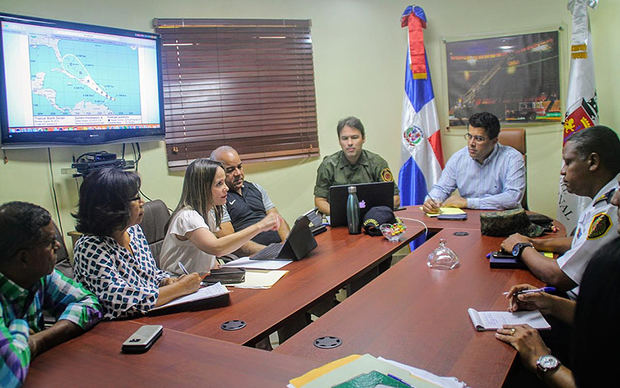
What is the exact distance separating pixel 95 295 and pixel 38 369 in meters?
0.36

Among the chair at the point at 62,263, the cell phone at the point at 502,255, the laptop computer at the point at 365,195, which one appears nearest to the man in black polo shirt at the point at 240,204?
the laptop computer at the point at 365,195

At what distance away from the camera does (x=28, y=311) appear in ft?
4.72

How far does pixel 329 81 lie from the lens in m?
4.29

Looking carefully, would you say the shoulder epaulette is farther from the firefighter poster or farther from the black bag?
the firefighter poster

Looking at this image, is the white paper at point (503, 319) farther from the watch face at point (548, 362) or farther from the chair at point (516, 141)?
the chair at point (516, 141)

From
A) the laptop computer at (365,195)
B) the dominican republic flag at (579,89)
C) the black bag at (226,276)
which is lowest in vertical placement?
the black bag at (226,276)

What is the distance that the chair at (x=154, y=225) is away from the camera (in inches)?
105

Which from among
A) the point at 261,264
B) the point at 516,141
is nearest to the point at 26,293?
the point at 261,264

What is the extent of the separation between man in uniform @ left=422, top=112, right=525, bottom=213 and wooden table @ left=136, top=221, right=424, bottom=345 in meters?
0.87

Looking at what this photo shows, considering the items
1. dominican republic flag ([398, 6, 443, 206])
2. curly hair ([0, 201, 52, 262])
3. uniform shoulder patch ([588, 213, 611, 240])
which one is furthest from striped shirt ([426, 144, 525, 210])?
curly hair ([0, 201, 52, 262])

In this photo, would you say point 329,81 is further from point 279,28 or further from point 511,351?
point 511,351

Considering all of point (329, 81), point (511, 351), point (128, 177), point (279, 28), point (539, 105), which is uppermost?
point (279, 28)

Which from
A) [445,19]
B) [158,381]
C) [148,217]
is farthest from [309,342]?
[445,19]

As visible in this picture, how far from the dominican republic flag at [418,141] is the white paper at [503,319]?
2820mm
